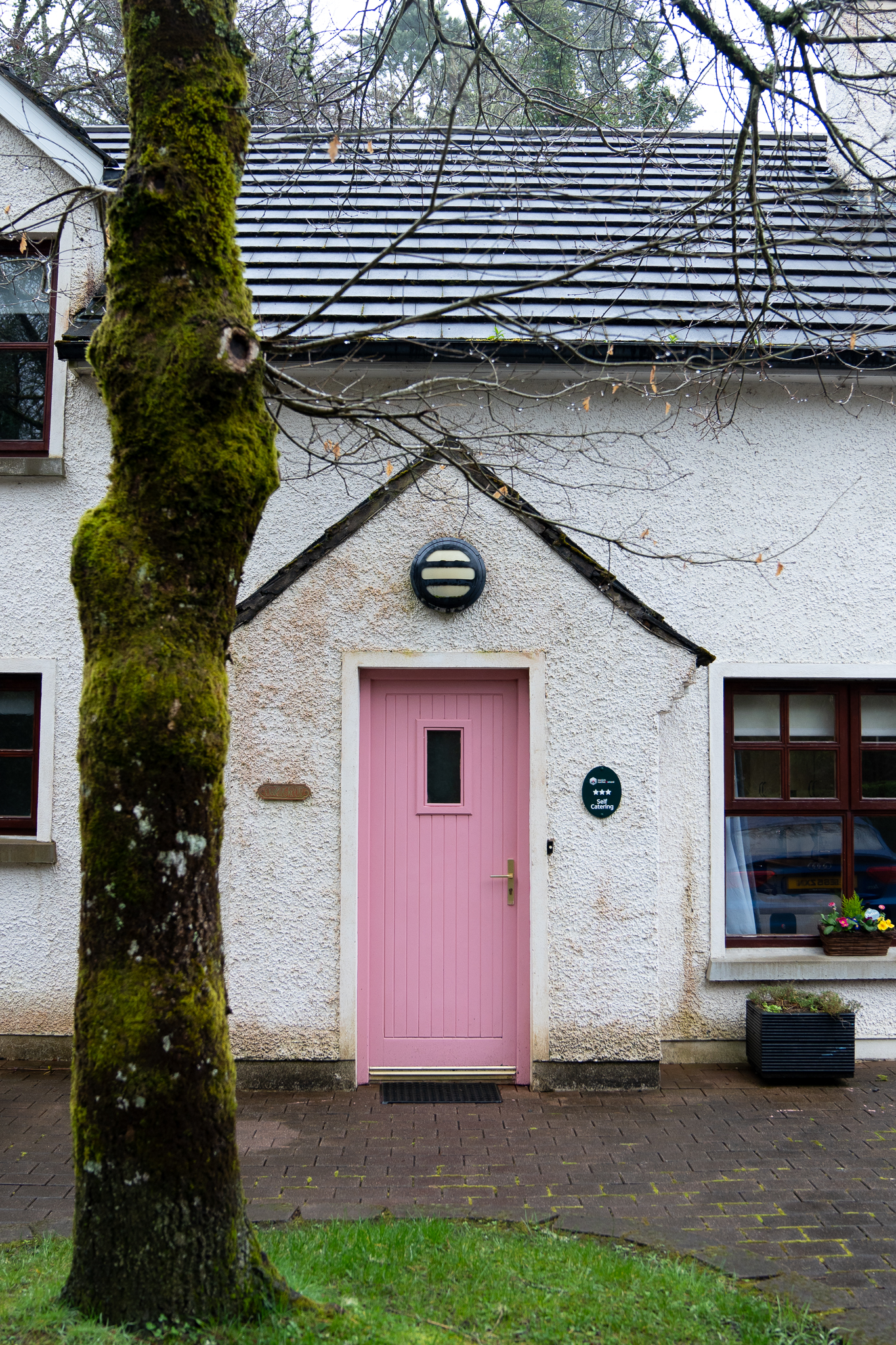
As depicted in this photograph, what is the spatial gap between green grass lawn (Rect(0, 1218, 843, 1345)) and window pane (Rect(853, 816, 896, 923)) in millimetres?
3822

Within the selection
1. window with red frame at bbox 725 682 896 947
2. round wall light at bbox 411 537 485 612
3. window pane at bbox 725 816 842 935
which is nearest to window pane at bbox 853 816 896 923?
window with red frame at bbox 725 682 896 947

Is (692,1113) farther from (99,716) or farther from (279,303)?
(279,303)

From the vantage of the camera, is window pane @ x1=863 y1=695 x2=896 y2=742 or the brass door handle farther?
window pane @ x1=863 y1=695 x2=896 y2=742

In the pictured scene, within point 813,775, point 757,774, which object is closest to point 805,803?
point 813,775

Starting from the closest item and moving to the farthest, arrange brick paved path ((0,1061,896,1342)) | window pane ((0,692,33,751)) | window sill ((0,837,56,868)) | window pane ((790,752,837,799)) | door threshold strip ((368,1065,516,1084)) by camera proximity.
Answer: brick paved path ((0,1061,896,1342)), door threshold strip ((368,1065,516,1084)), window sill ((0,837,56,868)), window pane ((0,692,33,751)), window pane ((790,752,837,799))

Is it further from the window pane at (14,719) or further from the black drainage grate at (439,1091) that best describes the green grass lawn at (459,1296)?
the window pane at (14,719)

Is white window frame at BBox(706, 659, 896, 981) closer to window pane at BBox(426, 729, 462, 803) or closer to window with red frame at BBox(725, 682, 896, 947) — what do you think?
window with red frame at BBox(725, 682, 896, 947)

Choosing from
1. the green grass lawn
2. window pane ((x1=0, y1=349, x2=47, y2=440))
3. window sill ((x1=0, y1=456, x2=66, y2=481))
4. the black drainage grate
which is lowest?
the black drainage grate

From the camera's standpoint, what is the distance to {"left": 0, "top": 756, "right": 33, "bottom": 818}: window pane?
704cm

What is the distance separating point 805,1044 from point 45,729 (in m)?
5.28

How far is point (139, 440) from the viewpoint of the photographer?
341 centimetres

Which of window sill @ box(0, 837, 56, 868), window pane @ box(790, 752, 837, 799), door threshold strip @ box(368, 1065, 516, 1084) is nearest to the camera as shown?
door threshold strip @ box(368, 1065, 516, 1084)

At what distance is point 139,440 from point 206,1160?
7.46 feet

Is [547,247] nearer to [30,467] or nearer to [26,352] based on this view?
[26,352]
